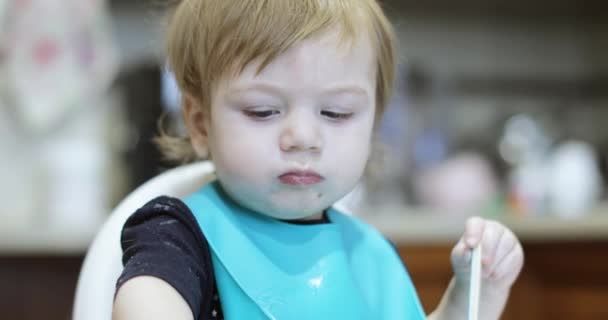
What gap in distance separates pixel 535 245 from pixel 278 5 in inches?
54.9

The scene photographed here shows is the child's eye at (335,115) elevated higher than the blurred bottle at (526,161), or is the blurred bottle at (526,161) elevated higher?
the child's eye at (335,115)

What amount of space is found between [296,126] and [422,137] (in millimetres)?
1826

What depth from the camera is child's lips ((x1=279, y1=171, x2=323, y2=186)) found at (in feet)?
2.35

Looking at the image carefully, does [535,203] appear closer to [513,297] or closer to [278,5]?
[513,297]

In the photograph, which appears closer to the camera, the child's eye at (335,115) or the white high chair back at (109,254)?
the child's eye at (335,115)

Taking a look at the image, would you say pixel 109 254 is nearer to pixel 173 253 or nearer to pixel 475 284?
pixel 173 253

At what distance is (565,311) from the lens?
1979 millimetres

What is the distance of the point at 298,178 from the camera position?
0.72 metres

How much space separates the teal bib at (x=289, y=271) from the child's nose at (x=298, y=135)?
11 cm

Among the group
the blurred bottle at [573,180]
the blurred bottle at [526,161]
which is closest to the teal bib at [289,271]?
the blurred bottle at [526,161]

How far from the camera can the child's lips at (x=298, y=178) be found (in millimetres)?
716

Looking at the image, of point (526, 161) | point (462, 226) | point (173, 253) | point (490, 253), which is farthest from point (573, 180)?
point (173, 253)

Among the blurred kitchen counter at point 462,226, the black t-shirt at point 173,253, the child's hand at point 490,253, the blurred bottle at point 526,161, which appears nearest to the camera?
the black t-shirt at point 173,253

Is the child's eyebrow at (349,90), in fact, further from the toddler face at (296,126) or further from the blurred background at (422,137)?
the blurred background at (422,137)
